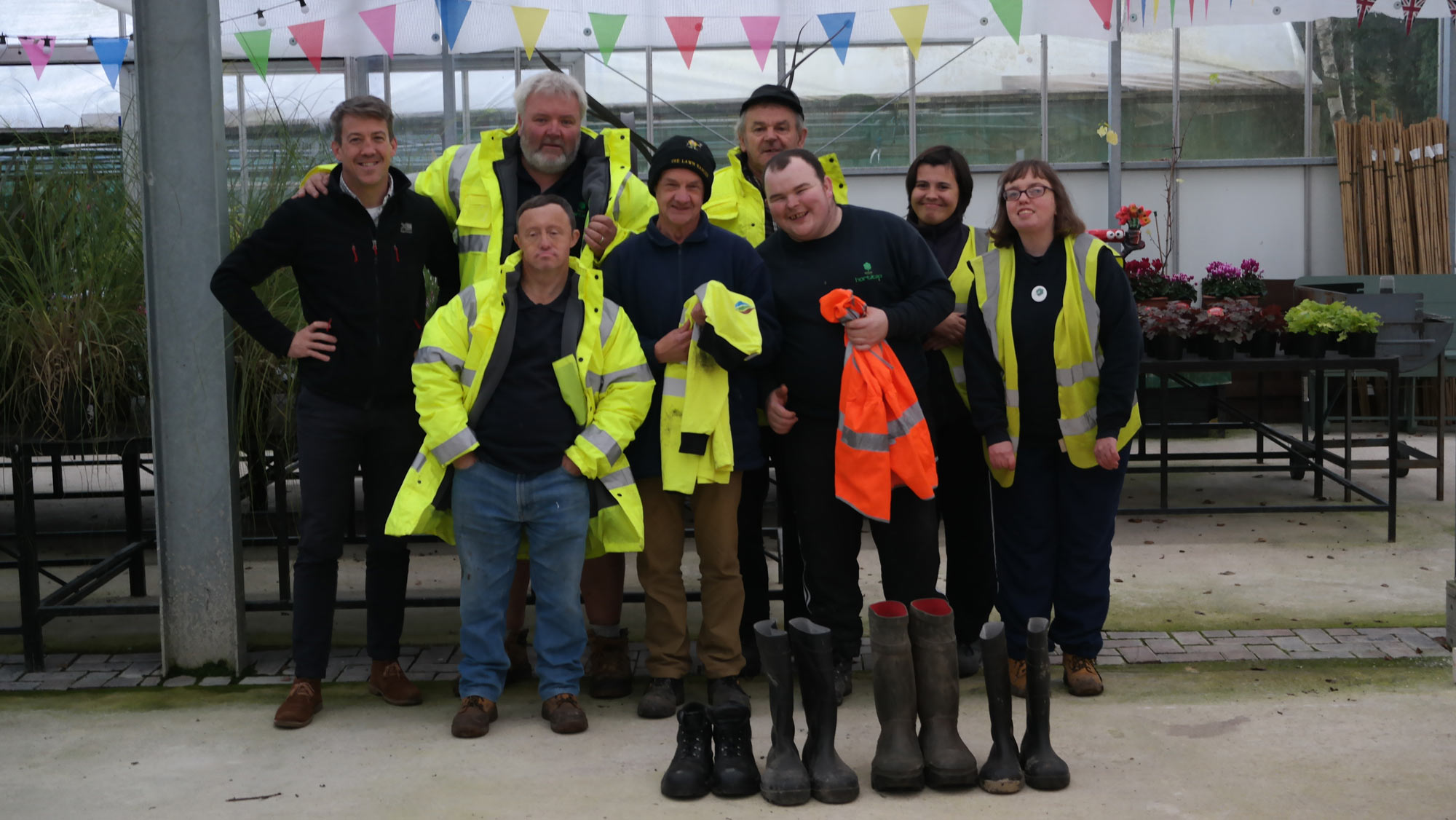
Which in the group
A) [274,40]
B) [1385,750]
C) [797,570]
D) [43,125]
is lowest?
[1385,750]

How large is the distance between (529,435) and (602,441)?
216mm

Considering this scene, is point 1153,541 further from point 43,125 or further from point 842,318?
point 43,125

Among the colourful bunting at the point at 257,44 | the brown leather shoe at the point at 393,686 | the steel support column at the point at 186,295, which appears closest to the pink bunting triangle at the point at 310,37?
the colourful bunting at the point at 257,44

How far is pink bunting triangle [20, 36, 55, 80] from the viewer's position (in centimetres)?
952

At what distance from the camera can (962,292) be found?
14.7 ft

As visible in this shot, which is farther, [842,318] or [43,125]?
[43,125]

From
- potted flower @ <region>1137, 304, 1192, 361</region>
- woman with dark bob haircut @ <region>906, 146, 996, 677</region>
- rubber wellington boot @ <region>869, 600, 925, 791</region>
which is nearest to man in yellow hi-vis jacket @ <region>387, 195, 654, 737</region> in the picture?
rubber wellington boot @ <region>869, 600, 925, 791</region>

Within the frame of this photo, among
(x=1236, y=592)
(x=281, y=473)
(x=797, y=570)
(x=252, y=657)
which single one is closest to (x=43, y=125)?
(x=281, y=473)

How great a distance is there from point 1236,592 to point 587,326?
321cm

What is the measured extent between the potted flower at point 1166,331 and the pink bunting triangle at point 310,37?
511cm

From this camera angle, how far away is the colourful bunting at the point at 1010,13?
306 inches

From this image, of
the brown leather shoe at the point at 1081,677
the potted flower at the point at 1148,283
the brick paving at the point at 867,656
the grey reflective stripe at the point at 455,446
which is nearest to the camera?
the grey reflective stripe at the point at 455,446

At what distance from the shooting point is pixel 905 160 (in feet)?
38.6

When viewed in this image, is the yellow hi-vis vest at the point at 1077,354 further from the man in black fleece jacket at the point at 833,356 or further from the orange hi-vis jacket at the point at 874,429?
the orange hi-vis jacket at the point at 874,429
